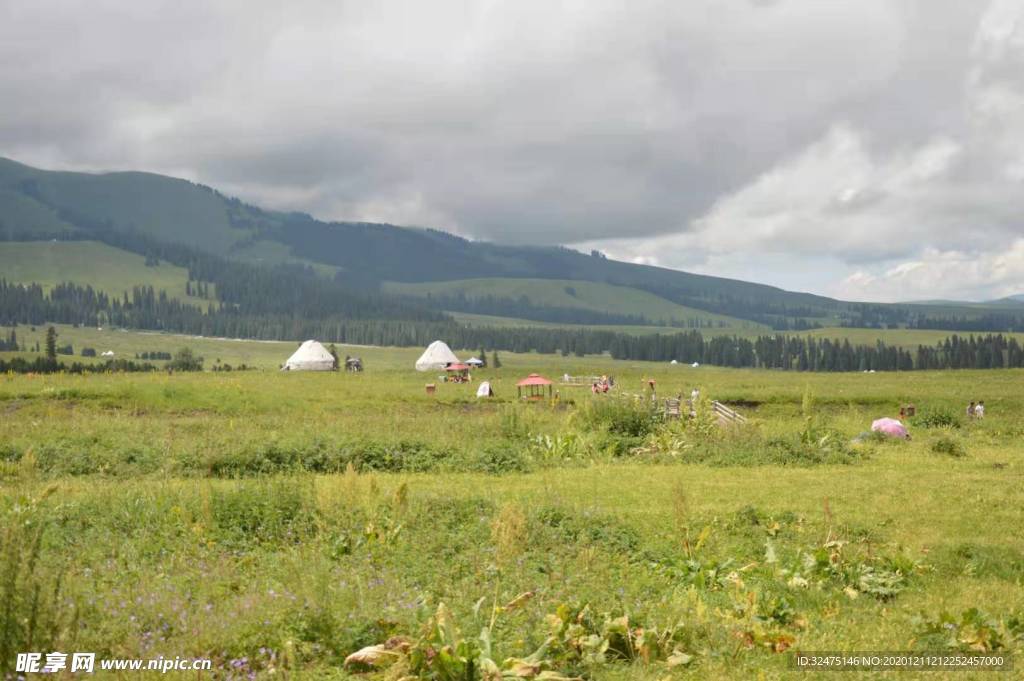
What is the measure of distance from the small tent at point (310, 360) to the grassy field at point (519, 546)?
67170 millimetres

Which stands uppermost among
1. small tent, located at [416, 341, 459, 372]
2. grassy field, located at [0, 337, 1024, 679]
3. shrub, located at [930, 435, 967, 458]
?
small tent, located at [416, 341, 459, 372]

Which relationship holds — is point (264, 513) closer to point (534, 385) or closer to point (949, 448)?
point (949, 448)

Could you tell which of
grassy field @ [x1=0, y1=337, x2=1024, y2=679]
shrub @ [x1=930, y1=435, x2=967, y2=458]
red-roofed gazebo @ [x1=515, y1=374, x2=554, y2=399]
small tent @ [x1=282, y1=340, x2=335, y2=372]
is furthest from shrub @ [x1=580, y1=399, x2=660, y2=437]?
small tent @ [x1=282, y1=340, x2=335, y2=372]

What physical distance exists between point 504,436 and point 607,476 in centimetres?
754

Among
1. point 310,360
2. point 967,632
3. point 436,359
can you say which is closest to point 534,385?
point 436,359

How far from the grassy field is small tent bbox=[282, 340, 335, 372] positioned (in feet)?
220

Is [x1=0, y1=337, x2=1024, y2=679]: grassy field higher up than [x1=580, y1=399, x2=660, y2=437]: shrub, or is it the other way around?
[x1=580, y1=399, x2=660, y2=437]: shrub

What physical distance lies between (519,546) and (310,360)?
86.3 meters

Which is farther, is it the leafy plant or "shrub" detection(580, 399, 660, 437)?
"shrub" detection(580, 399, 660, 437)

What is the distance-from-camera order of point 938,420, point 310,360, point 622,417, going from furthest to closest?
1. point 310,360
2. point 938,420
3. point 622,417

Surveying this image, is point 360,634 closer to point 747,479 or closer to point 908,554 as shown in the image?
point 908,554

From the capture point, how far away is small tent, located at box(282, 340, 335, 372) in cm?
9425

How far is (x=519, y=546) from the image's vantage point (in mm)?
11727

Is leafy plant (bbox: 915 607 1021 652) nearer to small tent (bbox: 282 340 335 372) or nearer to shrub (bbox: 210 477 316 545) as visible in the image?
shrub (bbox: 210 477 316 545)
